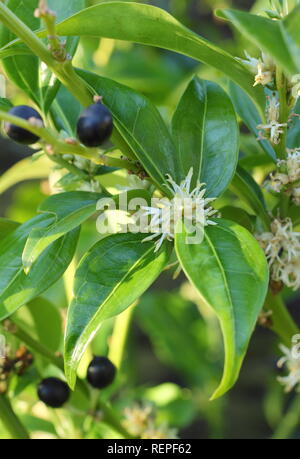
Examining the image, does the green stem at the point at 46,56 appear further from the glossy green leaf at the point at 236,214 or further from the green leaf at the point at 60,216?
the glossy green leaf at the point at 236,214

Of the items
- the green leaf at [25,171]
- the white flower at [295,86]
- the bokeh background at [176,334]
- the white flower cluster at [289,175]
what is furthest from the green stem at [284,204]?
the green leaf at [25,171]

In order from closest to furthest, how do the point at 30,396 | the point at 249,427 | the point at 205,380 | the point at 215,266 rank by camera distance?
the point at 215,266
the point at 30,396
the point at 205,380
the point at 249,427

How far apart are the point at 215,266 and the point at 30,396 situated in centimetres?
55

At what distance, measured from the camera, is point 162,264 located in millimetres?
654

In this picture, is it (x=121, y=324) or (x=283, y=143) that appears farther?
(x=121, y=324)

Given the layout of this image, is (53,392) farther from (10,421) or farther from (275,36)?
(275,36)

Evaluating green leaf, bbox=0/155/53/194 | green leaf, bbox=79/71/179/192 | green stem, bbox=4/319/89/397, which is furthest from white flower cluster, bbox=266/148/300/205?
green leaf, bbox=0/155/53/194

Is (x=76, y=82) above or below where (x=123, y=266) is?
above

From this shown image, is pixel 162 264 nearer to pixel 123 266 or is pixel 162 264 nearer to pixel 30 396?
pixel 123 266

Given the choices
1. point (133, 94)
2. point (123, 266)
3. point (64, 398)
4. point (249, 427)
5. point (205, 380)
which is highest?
point (133, 94)

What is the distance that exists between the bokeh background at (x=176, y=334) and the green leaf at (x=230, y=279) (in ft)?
1.15

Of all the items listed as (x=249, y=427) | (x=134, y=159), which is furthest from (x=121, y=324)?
(x=249, y=427)

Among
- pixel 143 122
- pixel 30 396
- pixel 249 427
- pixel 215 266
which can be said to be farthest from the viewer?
pixel 249 427

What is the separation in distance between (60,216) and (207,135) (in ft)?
0.61
